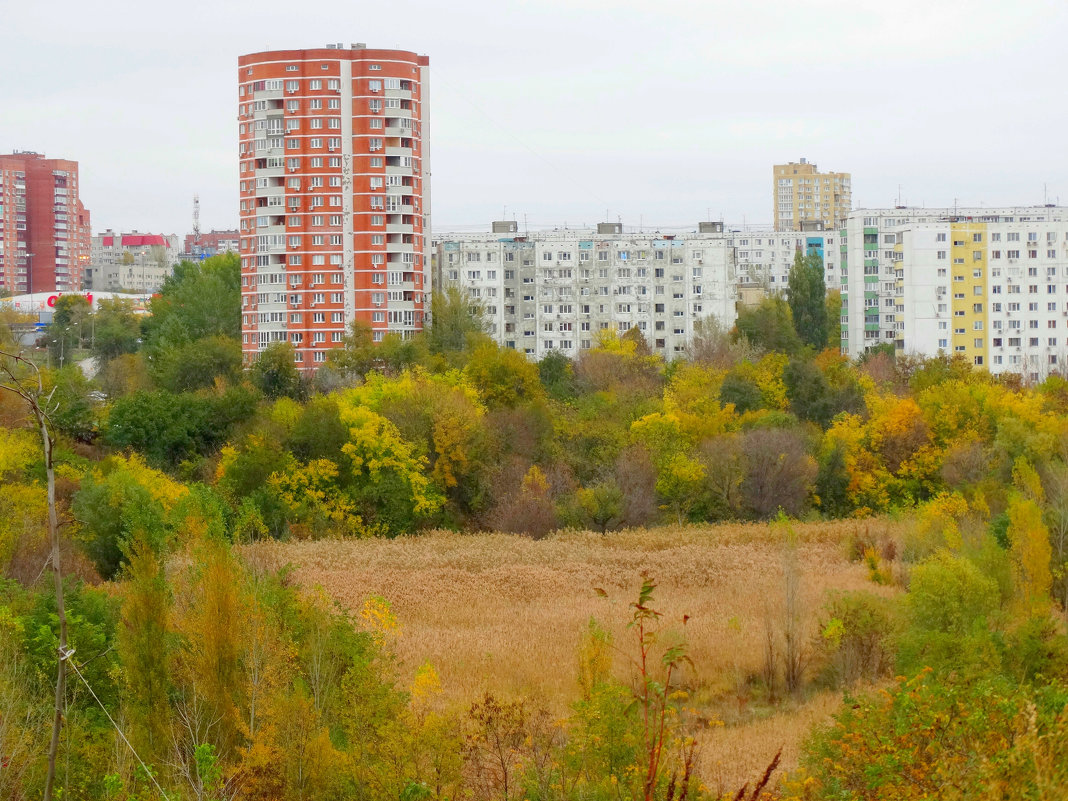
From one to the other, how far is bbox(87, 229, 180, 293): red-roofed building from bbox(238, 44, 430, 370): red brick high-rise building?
68458 millimetres

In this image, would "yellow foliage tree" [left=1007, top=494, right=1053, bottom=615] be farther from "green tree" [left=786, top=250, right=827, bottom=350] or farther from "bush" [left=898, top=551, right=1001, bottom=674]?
"green tree" [left=786, top=250, right=827, bottom=350]

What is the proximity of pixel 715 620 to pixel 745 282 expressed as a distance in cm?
7147

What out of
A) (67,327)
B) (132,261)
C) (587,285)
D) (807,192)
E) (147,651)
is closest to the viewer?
(147,651)

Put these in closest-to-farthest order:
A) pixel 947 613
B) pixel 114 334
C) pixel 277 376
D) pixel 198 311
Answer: pixel 947 613 → pixel 277 376 → pixel 198 311 → pixel 114 334

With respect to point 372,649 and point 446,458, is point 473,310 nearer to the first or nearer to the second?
point 446,458

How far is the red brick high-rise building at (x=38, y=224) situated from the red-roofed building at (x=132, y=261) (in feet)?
17.8

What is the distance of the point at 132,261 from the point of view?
151 m

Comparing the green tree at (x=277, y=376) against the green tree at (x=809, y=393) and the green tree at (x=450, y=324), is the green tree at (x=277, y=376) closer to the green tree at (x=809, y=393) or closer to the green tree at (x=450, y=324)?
the green tree at (x=450, y=324)

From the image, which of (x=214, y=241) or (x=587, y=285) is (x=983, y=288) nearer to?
(x=587, y=285)

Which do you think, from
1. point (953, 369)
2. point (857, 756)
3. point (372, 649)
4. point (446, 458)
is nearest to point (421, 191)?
point (446, 458)

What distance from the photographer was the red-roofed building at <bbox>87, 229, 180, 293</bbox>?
144000mm

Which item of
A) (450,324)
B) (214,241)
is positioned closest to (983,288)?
(450,324)

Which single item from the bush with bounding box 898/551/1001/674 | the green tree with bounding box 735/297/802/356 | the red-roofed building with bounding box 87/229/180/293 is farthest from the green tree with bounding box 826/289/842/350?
the red-roofed building with bounding box 87/229/180/293

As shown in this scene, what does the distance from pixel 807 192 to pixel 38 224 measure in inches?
3762
